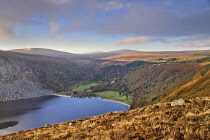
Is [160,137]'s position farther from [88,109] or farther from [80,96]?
[80,96]

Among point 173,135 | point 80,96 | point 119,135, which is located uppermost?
point 173,135

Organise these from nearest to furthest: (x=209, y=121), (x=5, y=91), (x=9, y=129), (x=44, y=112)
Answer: (x=209, y=121) < (x=9, y=129) < (x=44, y=112) < (x=5, y=91)

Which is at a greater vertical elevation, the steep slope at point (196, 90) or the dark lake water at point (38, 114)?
the steep slope at point (196, 90)

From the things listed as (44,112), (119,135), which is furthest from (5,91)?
→ (119,135)

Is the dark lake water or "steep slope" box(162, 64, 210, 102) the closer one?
"steep slope" box(162, 64, 210, 102)

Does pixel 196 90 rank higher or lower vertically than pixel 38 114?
higher

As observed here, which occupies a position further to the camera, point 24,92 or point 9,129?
point 24,92

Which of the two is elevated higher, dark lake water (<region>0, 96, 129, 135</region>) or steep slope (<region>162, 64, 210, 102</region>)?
steep slope (<region>162, 64, 210, 102</region>)

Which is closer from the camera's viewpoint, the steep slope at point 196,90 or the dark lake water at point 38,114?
the steep slope at point 196,90

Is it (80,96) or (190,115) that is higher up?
(190,115)

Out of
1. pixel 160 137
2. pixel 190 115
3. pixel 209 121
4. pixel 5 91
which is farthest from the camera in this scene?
pixel 5 91

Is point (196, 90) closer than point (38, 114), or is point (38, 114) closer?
point (196, 90)
